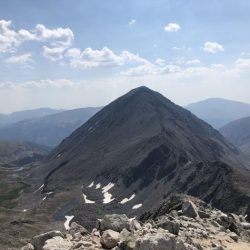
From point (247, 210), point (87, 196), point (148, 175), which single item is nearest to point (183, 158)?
point (148, 175)

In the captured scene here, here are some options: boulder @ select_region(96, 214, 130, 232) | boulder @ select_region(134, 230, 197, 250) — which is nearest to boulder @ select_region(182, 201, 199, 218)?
boulder @ select_region(96, 214, 130, 232)

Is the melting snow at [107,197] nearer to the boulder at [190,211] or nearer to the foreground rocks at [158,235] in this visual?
the boulder at [190,211]

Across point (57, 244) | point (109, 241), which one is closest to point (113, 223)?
point (109, 241)

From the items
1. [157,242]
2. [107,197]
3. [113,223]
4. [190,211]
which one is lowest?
[107,197]

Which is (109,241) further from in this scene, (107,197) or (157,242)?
(107,197)

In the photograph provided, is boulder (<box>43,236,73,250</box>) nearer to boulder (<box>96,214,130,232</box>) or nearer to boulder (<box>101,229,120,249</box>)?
boulder (<box>101,229,120,249</box>)

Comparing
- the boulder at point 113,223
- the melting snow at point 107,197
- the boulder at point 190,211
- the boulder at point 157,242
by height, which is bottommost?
the melting snow at point 107,197

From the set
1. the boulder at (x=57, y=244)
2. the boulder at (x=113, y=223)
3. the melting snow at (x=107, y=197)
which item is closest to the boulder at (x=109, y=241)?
the boulder at (x=57, y=244)
